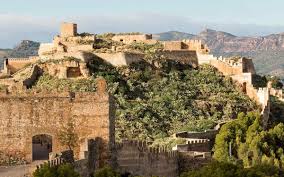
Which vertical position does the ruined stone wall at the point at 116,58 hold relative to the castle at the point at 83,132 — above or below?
above

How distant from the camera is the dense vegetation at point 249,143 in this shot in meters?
46.1

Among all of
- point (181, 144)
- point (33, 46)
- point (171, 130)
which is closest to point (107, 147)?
point (181, 144)

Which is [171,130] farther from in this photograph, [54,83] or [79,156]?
[79,156]

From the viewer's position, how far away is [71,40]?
63375 mm

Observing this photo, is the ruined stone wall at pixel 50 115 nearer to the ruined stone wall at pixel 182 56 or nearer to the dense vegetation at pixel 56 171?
the dense vegetation at pixel 56 171

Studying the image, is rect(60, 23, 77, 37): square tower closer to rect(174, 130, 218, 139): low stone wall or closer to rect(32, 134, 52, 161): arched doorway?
rect(174, 130, 218, 139): low stone wall

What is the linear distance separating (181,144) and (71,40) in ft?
71.4

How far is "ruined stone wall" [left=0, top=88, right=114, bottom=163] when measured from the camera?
3288 cm

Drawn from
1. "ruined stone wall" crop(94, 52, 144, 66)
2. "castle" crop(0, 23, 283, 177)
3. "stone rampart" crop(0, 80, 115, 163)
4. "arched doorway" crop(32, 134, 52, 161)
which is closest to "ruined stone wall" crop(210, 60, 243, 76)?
"ruined stone wall" crop(94, 52, 144, 66)

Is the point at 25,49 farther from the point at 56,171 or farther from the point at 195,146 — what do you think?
the point at 56,171

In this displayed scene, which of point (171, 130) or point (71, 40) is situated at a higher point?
point (71, 40)

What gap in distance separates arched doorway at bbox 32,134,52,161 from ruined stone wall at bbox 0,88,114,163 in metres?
0.37

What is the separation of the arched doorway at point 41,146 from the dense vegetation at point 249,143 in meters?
12.6

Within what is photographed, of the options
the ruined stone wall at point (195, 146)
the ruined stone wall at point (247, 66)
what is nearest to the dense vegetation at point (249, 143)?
the ruined stone wall at point (195, 146)
